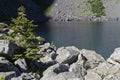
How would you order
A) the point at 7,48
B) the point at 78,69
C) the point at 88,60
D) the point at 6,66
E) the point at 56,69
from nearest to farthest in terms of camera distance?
the point at 6,66, the point at 7,48, the point at 56,69, the point at 78,69, the point at 88,60

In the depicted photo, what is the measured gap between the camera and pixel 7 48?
4516 cm

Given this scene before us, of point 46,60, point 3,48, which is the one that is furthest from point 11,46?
point 46,60

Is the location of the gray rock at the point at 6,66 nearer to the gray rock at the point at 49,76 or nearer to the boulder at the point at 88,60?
the gray rock at the point at 49,76

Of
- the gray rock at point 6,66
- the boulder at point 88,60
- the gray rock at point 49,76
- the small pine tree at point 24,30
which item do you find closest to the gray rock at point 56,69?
the gray rock at point 49,76

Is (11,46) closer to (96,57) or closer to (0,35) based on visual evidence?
(0,35)

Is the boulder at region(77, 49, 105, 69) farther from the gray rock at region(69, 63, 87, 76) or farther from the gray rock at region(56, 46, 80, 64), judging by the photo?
the gray rock at region(69, 63, 87, 76)

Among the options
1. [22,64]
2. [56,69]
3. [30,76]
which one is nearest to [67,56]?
[56,69]

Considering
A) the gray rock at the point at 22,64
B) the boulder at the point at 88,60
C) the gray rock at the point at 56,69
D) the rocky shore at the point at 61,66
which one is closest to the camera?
the rocky shore at the point at 61,66

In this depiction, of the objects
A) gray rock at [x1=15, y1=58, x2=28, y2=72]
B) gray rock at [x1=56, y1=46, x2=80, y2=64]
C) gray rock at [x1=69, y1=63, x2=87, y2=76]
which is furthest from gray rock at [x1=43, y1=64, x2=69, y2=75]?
gray rock at [x1=56, y1=46, x2=80, y2=64]

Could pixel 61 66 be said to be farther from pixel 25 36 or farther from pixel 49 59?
pixel 49 59

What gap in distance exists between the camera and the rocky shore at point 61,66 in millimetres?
40678

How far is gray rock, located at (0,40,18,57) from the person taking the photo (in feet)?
148

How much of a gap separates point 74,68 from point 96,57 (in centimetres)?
881

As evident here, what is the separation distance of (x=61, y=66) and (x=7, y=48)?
7851 millimetres
